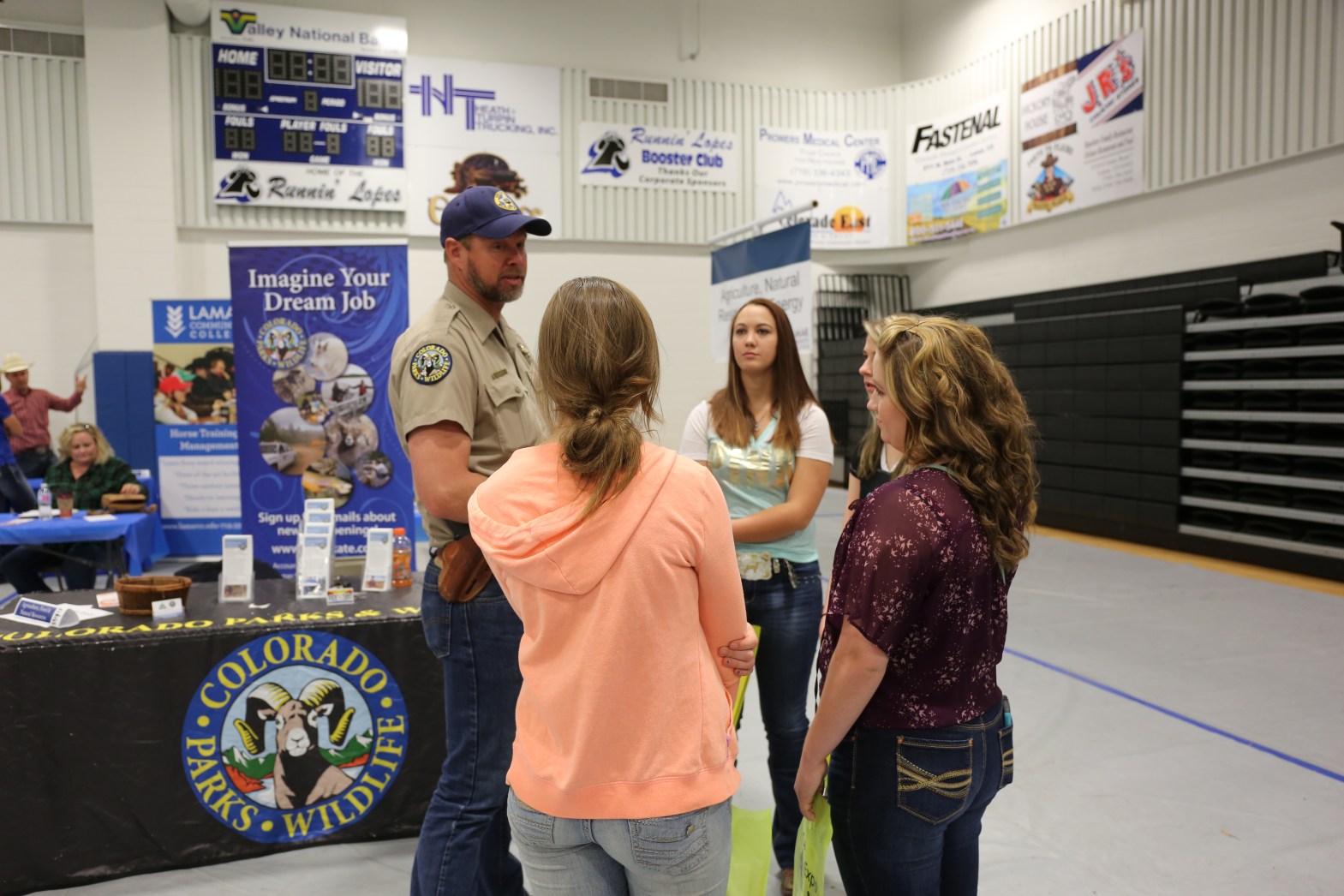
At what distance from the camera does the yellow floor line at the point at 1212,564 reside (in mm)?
6027

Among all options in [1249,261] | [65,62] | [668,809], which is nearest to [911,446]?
[668,809]

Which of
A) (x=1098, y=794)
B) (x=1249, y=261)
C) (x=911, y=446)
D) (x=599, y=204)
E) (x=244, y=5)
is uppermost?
(x=244, y=5)

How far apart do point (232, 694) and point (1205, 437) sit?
732 centimetres

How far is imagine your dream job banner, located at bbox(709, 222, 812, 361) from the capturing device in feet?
17.6

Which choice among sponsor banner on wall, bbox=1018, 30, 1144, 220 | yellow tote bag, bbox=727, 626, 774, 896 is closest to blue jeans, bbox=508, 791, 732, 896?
yellow tote bag, bbox=727, 626, 774, 896

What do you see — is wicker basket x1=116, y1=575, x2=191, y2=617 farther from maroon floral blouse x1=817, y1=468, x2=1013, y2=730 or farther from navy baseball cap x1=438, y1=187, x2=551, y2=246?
maroon floral blouse x1=817, y1=468, x2=1013, y2=730

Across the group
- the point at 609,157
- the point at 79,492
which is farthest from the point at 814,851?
the point at 609,157

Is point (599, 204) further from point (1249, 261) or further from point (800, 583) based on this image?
point (800, 583)

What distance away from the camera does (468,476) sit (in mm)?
1719

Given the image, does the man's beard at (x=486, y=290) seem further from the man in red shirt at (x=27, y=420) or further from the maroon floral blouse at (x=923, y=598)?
the man in red shirt at (x=27, y=420)

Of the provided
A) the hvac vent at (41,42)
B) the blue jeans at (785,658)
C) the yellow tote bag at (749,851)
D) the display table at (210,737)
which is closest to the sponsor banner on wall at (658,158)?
the hvac vent at (41,42)

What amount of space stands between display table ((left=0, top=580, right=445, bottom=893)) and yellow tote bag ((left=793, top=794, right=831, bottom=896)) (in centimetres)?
139

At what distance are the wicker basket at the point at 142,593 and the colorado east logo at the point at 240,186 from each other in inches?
312

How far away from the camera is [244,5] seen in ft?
30.0
